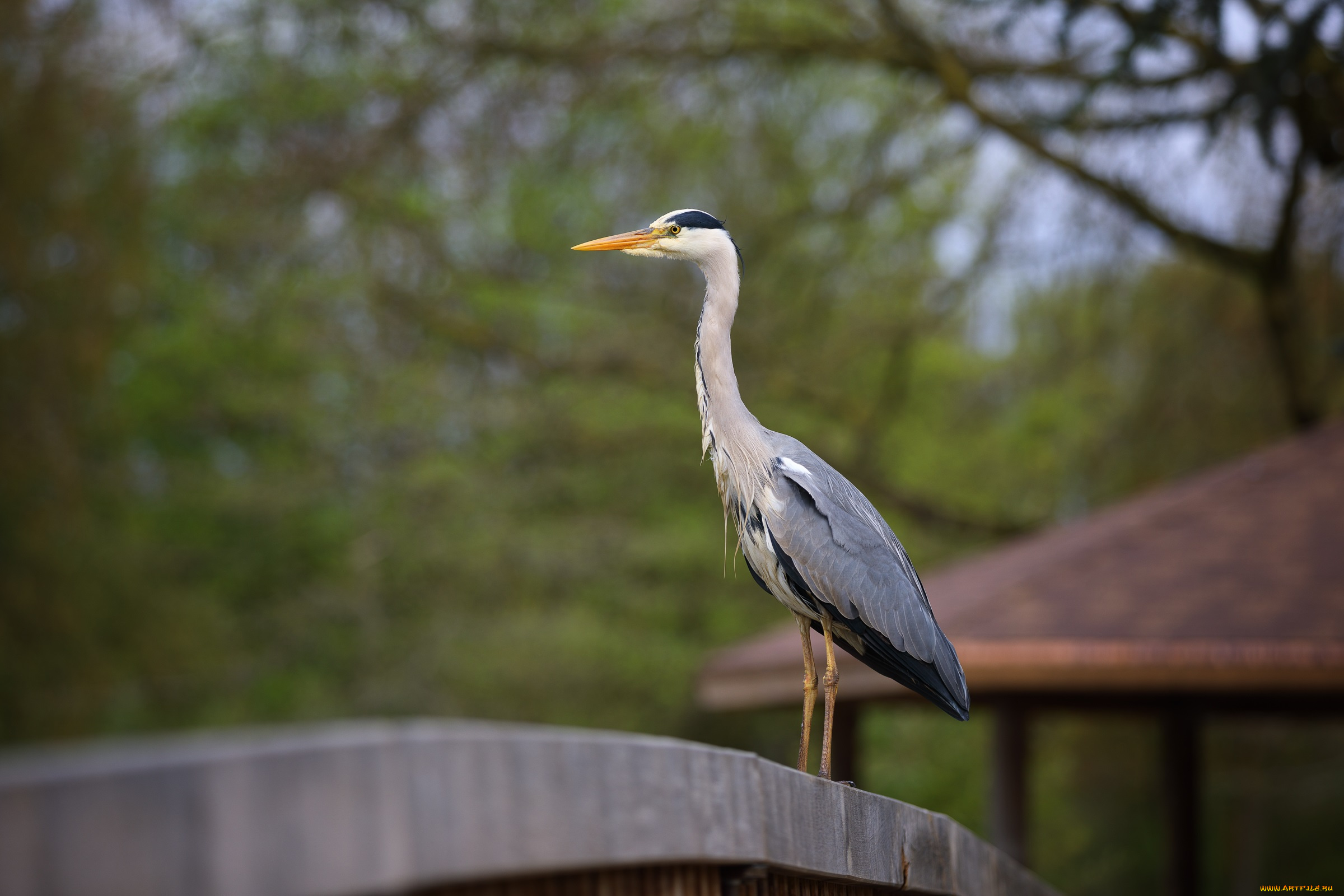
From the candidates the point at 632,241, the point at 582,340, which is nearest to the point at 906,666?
the point at 632,241

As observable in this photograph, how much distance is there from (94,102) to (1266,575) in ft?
36.7

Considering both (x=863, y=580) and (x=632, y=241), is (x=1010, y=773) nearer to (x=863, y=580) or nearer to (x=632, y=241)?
(x=863, y=580)

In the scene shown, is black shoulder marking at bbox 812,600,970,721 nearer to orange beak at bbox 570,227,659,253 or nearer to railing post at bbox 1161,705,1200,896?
orange beak at bbox 570,227,659,253

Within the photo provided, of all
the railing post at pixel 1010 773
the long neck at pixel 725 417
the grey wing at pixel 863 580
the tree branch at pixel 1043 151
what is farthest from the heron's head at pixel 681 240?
the tree branch at pixel 1043 151

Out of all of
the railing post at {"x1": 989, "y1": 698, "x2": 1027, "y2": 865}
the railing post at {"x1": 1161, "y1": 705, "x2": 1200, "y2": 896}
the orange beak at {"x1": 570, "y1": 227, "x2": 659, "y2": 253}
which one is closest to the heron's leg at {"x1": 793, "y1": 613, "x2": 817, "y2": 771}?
the orange beak at {"x1": 570, "y1": 227, "x2": 659, "y2": 253}

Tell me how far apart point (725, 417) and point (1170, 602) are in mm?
4534

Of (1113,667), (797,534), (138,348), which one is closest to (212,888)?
(797,534)

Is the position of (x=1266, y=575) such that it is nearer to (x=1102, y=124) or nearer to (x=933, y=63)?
(x=1102, y=124)

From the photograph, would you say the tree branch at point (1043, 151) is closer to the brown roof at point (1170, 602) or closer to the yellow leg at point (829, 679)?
the brown roof at point (1170, 602)

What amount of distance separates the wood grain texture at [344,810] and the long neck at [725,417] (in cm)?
223

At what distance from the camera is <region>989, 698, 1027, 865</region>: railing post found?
9.85 meters

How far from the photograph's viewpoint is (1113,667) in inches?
283

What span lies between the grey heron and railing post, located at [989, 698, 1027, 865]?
596cm

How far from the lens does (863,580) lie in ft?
13.3
